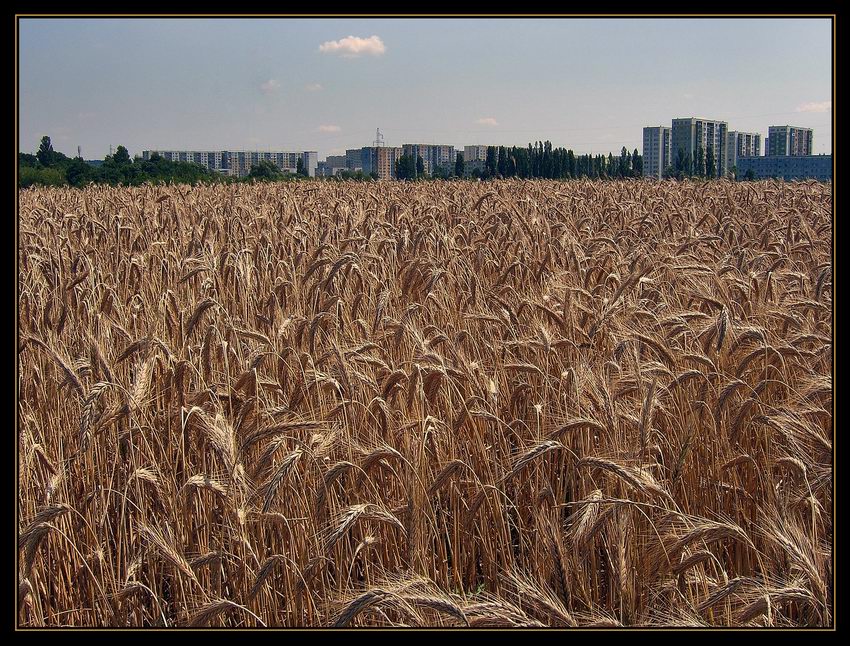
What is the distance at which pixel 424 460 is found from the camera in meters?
2.84

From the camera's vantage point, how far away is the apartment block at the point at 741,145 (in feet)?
367

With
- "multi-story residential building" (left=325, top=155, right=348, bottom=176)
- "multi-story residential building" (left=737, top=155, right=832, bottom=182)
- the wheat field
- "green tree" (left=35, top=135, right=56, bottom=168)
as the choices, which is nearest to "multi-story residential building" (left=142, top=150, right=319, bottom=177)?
"multi-story residential building" (left=325, top=155, right=348, bottom=176)

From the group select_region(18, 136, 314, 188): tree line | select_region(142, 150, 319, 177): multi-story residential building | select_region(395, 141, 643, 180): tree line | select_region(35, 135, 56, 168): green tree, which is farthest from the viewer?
select_region(142, 150, 319, 177): multi-story residential building

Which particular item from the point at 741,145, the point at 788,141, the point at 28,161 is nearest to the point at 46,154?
the point at 28,161

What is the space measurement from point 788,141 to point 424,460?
321ft

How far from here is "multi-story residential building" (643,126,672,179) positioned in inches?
4952

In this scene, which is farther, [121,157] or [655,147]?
[655,147]

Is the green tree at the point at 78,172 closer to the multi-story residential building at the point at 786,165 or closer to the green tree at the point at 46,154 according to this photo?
the green tree at the point at 46,154

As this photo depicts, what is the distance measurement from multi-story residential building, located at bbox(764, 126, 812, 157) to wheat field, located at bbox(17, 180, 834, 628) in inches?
3068

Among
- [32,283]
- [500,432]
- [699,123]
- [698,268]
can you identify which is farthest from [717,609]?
[699,123]

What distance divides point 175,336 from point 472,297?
2157 mm

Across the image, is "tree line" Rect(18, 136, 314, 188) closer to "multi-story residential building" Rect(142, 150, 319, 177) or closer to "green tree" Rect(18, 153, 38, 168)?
"green tree" Rect(18, 153, 38, 168)

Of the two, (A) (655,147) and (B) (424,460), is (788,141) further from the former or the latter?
(B) (424,460)

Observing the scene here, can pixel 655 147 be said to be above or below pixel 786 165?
above
